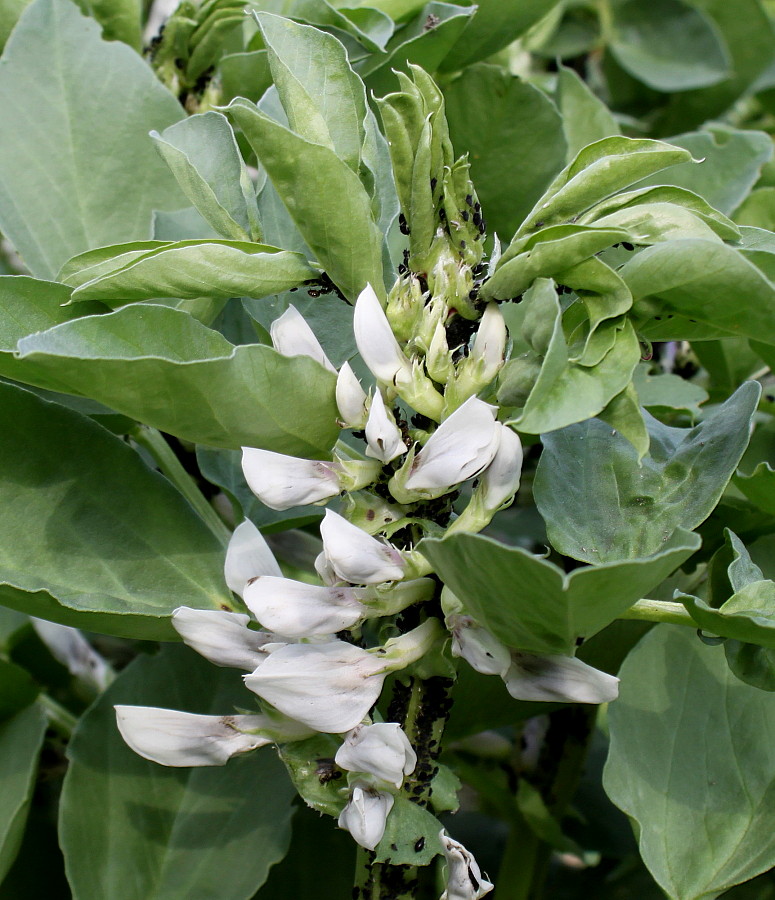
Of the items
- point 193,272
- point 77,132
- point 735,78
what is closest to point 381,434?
point 193,272

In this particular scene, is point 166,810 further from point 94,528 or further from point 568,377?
point 568,377

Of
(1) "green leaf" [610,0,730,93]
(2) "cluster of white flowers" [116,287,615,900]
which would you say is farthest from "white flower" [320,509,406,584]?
(1) "green leaf" [610,0,730,93]

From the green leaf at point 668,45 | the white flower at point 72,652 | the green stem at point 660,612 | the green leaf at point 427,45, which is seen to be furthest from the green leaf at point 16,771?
the green leaf at point 668,45

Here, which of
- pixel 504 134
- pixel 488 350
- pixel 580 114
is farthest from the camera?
pixel 580 114

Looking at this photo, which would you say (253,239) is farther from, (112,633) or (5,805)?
(5,805)

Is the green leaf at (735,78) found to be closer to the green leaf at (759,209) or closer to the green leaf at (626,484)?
the green leaf at (759,209)

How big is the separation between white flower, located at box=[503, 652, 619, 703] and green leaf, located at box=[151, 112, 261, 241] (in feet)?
0.94

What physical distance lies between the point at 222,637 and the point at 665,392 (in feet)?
1.45

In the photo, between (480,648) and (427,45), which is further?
(427,45)

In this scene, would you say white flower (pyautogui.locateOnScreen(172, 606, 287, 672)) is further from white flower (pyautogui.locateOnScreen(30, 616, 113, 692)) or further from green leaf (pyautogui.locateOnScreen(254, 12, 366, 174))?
white flower (pyautogui.locateOnScreen(30, 616, 113, 692))

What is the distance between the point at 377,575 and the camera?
0.49 m

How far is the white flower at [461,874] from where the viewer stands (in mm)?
532

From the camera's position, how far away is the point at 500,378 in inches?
20.8

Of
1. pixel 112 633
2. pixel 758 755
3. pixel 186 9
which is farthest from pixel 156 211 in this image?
pixel 758 755
